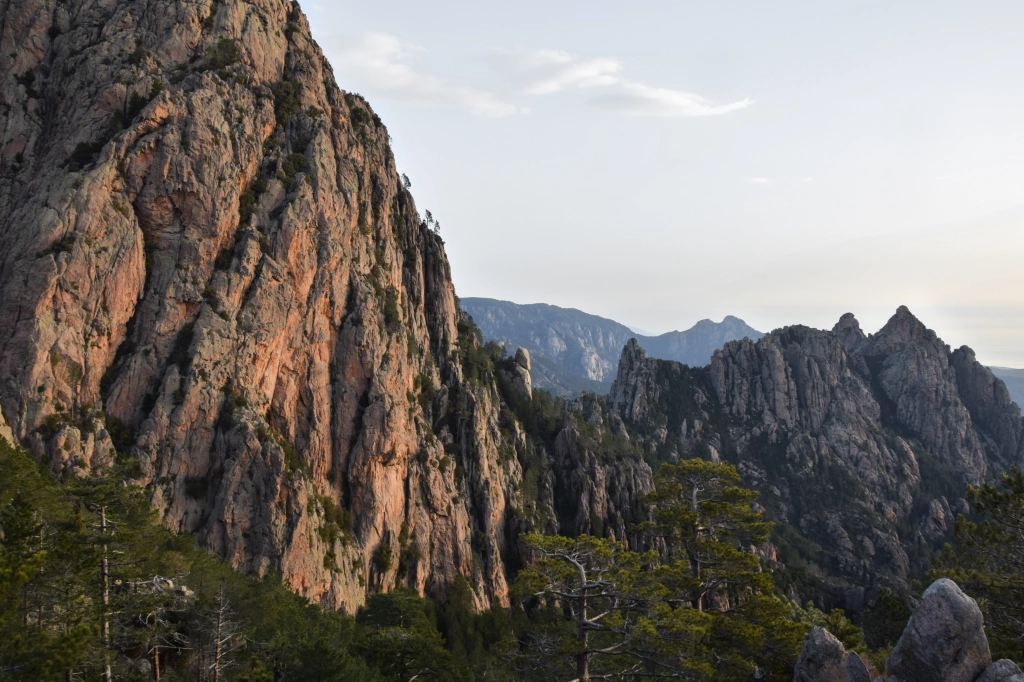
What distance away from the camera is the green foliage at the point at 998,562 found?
2839cm

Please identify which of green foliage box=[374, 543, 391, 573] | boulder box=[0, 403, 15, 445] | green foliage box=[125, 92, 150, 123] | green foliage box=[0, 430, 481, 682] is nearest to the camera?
green foliage box=[0, 430, 481, 682]

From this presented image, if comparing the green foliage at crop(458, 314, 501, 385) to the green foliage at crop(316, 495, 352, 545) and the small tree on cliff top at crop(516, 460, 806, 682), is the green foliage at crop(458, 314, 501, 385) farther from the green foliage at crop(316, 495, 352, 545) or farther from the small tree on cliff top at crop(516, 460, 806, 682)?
the small tree on cliff top at crop(516, 460, 806, 682)

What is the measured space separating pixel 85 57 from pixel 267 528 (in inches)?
2263

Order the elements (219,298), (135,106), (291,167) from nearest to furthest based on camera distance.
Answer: (219,298), (135,106), (291,167)

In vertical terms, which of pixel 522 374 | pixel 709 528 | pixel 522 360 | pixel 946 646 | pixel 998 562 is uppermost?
pixel 522 360

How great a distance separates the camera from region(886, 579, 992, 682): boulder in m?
21.3

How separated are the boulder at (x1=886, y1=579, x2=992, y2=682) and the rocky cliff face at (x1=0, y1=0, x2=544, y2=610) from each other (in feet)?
160

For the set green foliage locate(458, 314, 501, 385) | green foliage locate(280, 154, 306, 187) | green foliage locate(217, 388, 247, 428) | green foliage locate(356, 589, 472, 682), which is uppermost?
green foliage locate(280, 154, 306, 187)

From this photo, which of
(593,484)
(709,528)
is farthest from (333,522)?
(593,484)

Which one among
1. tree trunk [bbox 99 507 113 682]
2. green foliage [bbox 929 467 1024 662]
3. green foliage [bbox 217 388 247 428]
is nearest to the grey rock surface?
green foliage [bbox 217 388 247 428]

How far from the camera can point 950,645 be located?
2147cm

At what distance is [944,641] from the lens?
2152 cm

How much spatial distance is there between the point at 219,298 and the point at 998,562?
230 feet

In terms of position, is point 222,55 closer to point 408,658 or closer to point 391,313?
point 391,313
